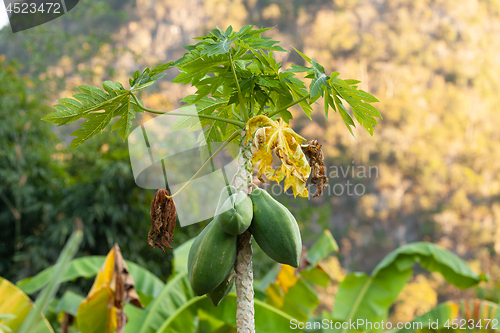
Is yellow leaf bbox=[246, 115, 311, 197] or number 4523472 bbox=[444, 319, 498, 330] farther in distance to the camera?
number 4523472 bbox=[444, 319, 498, 330]

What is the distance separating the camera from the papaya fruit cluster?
399 mm

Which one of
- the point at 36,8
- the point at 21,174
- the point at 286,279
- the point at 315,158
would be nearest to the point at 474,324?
the point at 286,279

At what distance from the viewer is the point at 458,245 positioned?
31.8ft

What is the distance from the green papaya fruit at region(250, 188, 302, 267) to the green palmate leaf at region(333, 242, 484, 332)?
45.8 inches

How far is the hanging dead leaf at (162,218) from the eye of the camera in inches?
17.7

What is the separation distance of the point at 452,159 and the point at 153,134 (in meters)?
11.6

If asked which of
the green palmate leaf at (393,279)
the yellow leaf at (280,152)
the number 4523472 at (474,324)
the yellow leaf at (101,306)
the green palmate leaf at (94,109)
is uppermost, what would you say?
the green palmate leaf at (94,109)

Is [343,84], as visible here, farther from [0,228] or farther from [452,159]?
[452,159]

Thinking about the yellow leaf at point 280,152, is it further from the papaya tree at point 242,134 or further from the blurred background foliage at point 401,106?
the blurred background foliage at point 401,106

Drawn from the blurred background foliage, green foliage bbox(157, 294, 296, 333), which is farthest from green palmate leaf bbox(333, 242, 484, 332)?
the blurred background foliage

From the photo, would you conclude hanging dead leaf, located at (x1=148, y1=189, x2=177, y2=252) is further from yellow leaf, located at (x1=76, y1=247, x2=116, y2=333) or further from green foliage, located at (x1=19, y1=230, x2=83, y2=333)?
yellow leaf, located at (x1=76, y1=247, x2=116, y2=333)

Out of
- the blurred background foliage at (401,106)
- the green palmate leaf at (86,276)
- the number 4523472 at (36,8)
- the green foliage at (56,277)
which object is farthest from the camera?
the blurred background foliage at (401,106)

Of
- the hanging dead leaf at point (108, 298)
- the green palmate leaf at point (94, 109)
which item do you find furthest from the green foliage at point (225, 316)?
the green palmate leaf at point (94, 109)

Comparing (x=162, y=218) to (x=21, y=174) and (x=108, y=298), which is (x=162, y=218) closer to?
(x=108, y=298)
